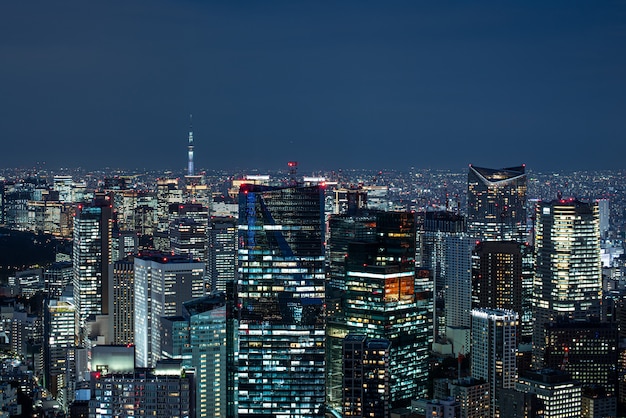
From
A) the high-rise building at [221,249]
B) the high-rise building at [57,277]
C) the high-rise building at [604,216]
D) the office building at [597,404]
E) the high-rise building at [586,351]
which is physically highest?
the high-rise building at [604,216]

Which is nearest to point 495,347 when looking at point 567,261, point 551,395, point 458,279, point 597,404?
point 597,404

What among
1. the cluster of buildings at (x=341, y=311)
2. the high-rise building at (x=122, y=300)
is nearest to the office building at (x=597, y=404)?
the cluster of buildings at (x=341, y=311)

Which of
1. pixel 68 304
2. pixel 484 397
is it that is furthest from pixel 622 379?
pixel 68 304

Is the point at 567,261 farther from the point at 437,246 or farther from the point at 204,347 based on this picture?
the point at 204,347

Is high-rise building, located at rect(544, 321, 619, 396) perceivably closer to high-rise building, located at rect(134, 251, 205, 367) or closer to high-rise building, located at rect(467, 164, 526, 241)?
high-rise building, located at rect(467, 164, 526, 241)

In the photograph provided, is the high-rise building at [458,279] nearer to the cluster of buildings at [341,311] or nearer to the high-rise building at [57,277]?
the cluster of buildings at [341,311]

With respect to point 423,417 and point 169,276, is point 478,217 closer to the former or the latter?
point 169,276

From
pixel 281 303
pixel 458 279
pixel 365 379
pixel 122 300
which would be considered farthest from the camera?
pixel 458 279
